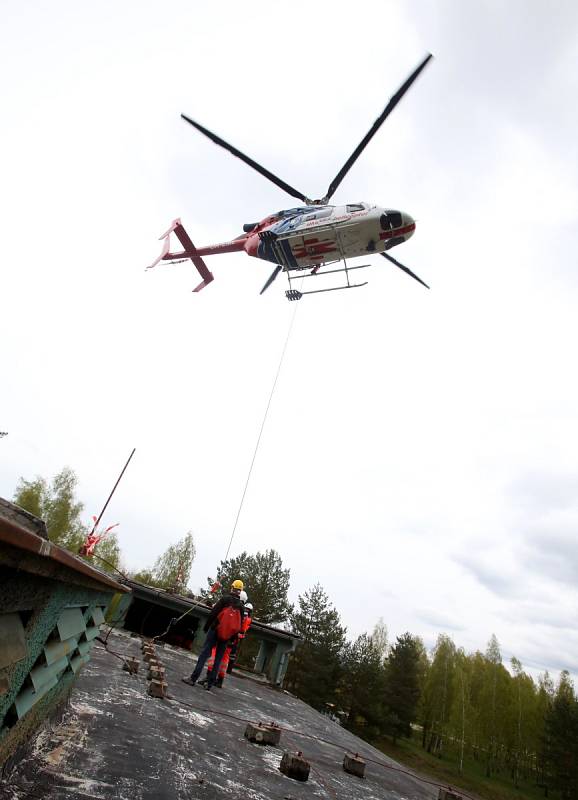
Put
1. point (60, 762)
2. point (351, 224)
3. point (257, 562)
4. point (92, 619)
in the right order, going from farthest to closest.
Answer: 1. point (257, 562)
2. point (351, 224)
3. point (92, 619)
4. point (60, 762)

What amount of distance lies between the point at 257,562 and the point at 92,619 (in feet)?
135

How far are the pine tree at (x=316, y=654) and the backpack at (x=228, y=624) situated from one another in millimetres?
28839

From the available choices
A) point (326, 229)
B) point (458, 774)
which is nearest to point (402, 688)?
point (458, 774)

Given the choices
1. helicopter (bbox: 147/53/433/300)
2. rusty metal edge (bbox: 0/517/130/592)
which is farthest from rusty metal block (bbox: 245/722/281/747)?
helicopter (bbox: 147/53/433/300)

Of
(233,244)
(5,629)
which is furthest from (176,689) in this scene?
(233,244)

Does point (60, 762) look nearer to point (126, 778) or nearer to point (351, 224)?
point (126, 778)

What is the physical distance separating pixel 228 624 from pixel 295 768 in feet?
11.2

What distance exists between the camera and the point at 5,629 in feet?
5.53

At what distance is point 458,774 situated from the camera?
140 ft

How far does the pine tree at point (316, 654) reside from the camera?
34.6 metres

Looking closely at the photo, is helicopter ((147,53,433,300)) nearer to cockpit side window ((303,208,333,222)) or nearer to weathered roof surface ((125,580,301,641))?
cockpit side window ((303,208,333,222))

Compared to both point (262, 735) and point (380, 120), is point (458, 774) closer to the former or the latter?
point (262, 735)

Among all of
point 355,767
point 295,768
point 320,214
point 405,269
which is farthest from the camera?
point 405,269

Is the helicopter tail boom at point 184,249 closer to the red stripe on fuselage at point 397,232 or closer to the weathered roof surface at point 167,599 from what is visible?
the red stripe on fuselage at point 397,232
